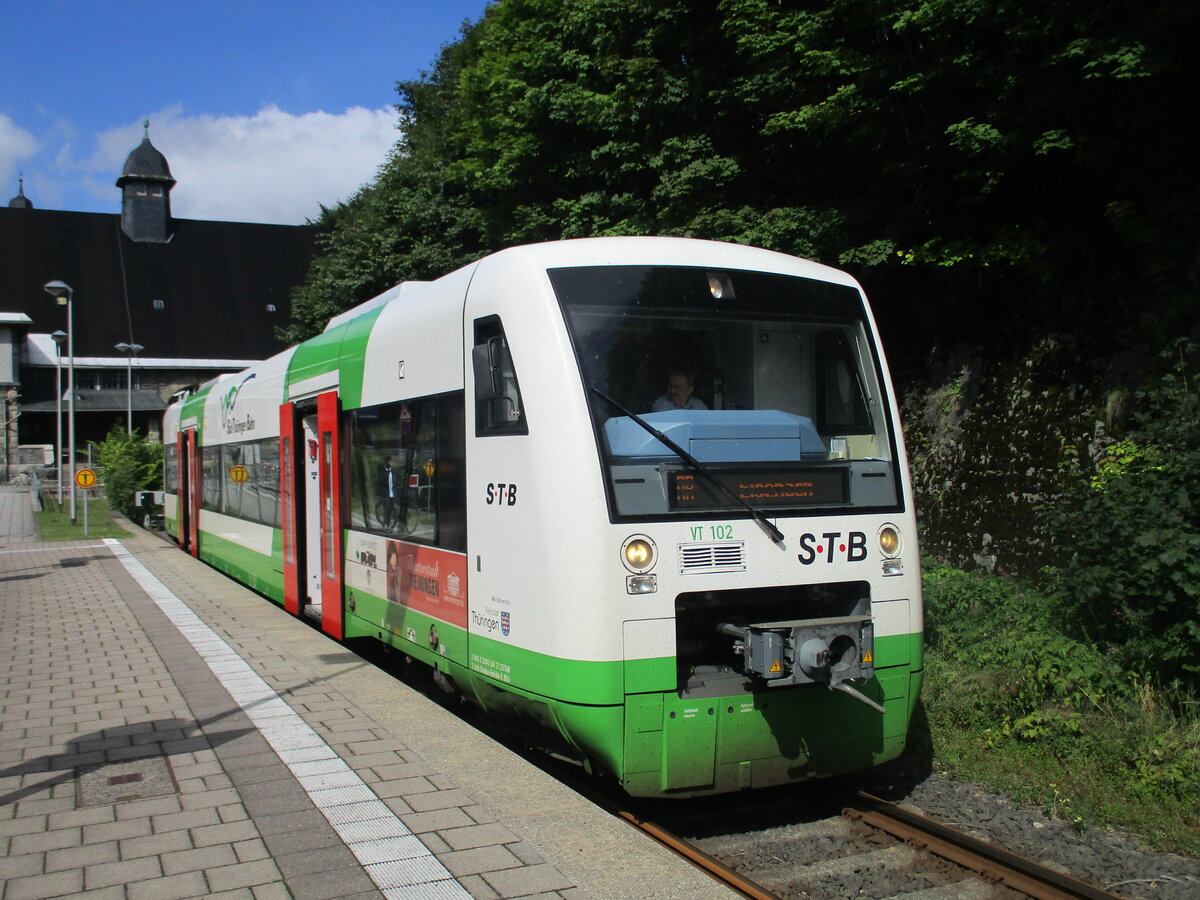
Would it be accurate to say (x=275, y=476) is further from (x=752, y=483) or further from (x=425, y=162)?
(x=425, y=162)

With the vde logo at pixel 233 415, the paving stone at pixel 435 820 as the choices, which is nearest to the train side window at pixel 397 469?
the paving stone at pixel 435 820

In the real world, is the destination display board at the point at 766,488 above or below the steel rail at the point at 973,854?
above

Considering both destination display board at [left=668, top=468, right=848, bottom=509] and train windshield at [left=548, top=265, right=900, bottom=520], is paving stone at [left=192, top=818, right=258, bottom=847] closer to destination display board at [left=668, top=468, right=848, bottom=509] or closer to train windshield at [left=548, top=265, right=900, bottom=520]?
train windshield at [left=548, top=265, right=900, bottom=520]

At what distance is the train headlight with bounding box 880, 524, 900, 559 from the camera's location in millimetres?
5824

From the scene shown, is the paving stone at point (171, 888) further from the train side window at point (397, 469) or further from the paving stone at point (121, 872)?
the train side window at point (397, 469)

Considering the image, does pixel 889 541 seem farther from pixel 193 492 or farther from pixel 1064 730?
pixel 193 492

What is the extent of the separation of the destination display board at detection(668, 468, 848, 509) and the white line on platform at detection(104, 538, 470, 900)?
1.99 metres

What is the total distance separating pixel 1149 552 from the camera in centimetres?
694

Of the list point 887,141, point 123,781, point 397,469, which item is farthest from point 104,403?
point 123,781

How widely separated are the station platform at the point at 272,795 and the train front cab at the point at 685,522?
546 millimetres

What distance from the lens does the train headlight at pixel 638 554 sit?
5.17m

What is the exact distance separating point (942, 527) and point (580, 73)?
34.7ft

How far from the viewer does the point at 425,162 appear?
2959 centimetres

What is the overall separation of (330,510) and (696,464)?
202 inches
